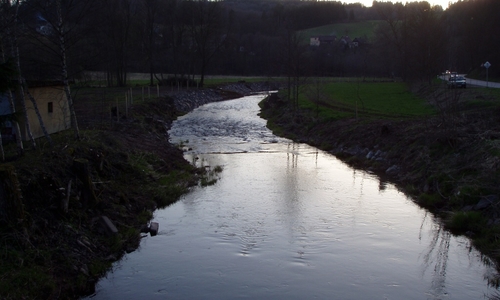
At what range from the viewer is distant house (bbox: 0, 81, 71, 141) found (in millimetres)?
18672

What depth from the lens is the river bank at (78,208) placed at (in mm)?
9680

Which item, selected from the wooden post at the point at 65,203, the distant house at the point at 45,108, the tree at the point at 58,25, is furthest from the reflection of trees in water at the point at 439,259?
the distant house at the point at 45,108

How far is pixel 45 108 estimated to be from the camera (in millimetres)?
20797

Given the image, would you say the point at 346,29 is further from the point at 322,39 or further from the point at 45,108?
the point at 45,108

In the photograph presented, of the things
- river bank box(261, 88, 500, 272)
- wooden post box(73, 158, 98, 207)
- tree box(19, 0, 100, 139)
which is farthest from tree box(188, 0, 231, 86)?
wooden post box(73, 158, 98, 207)

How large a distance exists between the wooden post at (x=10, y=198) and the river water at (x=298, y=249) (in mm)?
2253

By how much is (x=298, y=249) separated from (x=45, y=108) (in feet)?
44.8

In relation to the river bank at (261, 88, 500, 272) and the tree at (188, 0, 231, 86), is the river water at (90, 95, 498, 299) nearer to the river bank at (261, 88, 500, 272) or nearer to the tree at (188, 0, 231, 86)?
the river bank at (261, 88, 500, 272)

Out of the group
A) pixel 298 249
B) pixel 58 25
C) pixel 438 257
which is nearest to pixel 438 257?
pixel 438 257

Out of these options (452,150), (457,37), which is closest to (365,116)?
(452,150)

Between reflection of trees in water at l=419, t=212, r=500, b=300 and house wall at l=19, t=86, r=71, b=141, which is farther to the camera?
house wall at l=19, t=86, r=71, b=141

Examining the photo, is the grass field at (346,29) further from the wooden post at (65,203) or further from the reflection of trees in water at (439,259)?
the wooden post at (65,203)

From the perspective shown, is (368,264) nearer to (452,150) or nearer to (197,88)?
(452,150)

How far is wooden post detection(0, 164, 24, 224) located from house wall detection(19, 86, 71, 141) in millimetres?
9135
